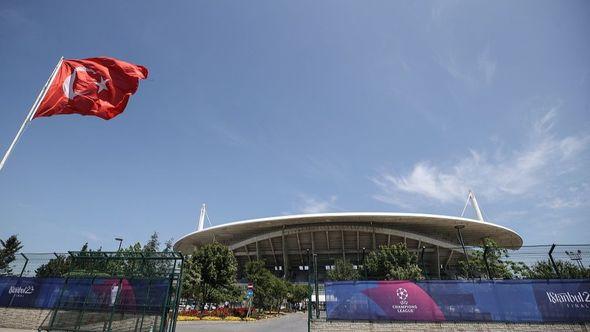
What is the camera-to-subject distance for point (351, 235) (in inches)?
2418

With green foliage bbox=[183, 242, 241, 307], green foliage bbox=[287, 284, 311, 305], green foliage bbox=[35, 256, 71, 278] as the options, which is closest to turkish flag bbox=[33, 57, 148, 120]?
green foliage bbox=[35, 256, 71, 278]

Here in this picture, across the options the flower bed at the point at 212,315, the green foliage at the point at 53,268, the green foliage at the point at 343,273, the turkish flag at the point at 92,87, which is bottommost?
the flower bed at the point at 212,315

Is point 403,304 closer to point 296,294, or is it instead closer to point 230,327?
point 230,327

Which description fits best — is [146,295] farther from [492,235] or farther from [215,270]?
[492,235]

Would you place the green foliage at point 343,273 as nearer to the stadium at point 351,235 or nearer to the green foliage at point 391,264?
the green foliage at point 391,264

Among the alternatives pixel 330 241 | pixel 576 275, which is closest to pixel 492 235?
pixel 330 241

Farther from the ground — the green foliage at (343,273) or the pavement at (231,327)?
the green foliage at (343,273)

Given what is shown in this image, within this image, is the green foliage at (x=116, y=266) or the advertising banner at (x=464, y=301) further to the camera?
the advertising banner at (x=464, y=301)

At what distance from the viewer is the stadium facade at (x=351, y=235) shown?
56.3m

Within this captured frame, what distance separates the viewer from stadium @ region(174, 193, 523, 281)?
56.3m


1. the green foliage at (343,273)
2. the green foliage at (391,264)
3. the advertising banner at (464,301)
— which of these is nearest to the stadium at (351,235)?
the green foliage at (343,273)

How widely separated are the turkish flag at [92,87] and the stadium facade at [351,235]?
4822 cm

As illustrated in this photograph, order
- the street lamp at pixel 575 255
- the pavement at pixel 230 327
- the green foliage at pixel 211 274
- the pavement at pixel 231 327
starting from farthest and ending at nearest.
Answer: the green foliage at pixel 211 274
the pavement at pixel 231 327
the pavement at pixel 230 327
the street lamp at pixel 575 255

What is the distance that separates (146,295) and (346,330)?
298 inches
